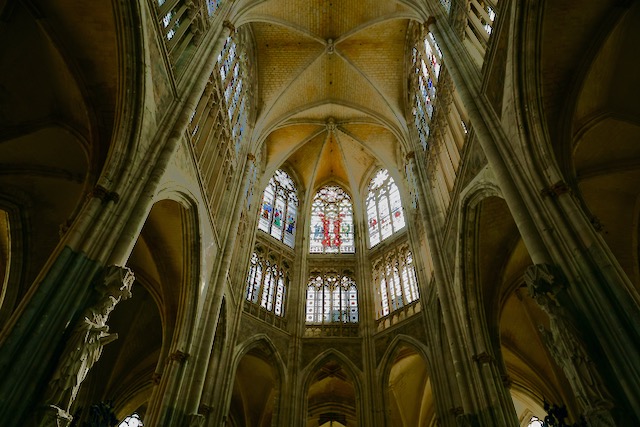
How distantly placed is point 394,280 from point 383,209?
14.6 ft

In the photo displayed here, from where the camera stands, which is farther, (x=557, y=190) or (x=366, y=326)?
(x=366, y=326)

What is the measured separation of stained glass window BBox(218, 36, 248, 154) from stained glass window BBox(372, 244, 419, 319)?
7797 mm

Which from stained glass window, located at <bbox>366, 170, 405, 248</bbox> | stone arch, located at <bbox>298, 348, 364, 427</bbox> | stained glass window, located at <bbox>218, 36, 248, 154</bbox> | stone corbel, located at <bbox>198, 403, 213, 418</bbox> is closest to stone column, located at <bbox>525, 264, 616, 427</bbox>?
stone corbel, located at <bbox>198, 403, 213, 418</bbox>

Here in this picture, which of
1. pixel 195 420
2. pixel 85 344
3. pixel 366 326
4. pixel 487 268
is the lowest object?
pixel 85 344

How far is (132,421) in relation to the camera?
19453 mm

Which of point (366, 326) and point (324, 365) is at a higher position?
point (366, 326)

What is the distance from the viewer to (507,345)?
16.7 meters

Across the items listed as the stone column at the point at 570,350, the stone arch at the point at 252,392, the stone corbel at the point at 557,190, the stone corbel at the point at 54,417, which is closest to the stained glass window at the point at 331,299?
the stone arch at the point at 252,392

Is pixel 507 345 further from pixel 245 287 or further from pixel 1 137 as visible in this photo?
pixel 1 137

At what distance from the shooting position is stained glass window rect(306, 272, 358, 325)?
736 inches

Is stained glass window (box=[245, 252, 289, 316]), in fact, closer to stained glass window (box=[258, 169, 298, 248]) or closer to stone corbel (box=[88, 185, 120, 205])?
stained glass window (box=[258, 169, 298, 248])

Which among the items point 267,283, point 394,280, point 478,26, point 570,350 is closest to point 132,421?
point 267,283

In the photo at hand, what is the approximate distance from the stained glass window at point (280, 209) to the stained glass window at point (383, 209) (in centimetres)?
374

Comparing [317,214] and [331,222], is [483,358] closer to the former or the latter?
[331,222]
